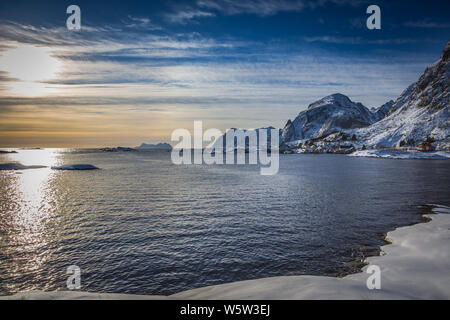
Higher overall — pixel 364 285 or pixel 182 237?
pixel 364 285

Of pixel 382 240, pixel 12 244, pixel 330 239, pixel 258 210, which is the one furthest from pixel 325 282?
pixel 12 244

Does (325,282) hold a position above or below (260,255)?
above

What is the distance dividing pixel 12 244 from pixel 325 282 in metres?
24.3

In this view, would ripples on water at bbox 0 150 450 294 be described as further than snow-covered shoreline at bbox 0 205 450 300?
Yes

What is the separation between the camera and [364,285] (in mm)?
10969

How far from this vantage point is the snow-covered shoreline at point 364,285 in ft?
32.2

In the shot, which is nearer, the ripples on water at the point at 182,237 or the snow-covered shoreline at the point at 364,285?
the snow-covered shoreline at the point at 364,285

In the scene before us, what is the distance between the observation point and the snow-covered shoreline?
981 centimetres

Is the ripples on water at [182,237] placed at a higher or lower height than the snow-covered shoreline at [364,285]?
lower

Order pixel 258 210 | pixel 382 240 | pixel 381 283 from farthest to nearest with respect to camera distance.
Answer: pixel 258 210, pixel 382 240, pixel 381 283

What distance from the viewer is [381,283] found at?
1166cm

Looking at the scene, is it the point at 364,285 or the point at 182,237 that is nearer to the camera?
the point at 364,285

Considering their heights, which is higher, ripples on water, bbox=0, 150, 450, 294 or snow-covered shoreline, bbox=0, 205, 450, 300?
snow-covered shoreline, bbox=0, 205, 450, 300
